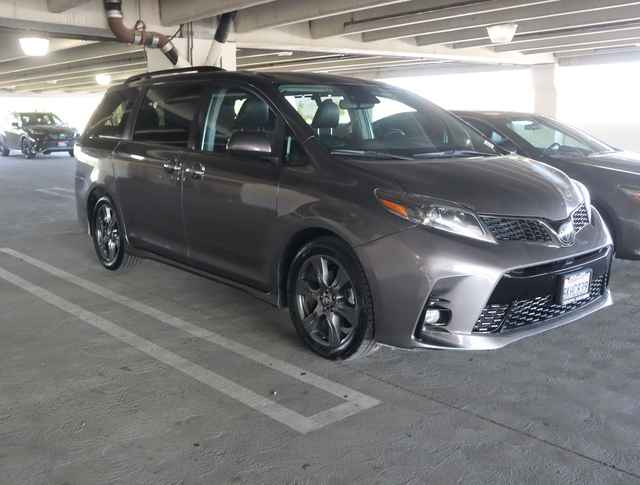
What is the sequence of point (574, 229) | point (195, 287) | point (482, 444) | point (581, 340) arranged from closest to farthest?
point (482, 444) → point (574, 229) → point (581, 340) → point (195, 287)

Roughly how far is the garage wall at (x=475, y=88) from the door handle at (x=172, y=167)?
2246 cm

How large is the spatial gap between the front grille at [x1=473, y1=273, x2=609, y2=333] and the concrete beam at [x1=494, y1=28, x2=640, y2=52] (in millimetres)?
14680

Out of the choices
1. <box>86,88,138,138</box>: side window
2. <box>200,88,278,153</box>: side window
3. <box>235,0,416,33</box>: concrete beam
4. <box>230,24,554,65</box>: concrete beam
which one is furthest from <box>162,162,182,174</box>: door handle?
<box>230,24,554,65</box>: concrete beam

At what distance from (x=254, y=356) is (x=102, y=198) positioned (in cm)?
254

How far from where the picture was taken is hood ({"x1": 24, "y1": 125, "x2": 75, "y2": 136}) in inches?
860

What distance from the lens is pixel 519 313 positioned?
3521 mm

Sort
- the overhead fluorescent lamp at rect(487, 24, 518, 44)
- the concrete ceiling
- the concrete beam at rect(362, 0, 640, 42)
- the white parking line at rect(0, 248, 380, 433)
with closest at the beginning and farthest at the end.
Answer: the white parking line at rect(0, 248, 380, 433) < the concrete ceiling < the concrete beam at rect(362, 0, 640, 42) < the overhead fluorescent lamp at rect(487, 24, 518, 44)

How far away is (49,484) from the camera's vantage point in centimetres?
262

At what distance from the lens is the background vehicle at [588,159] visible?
5582mm

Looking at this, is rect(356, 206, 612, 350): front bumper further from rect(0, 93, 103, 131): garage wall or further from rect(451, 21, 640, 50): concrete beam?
rect(0, 93, 103, 131): garage wall

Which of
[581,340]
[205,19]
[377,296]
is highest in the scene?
[205,19]

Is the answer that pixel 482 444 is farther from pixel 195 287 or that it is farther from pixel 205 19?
pixel 205 19

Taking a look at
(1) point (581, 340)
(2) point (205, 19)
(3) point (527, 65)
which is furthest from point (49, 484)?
(3) point (527, 65)

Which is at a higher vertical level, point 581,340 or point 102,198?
point 102,198
